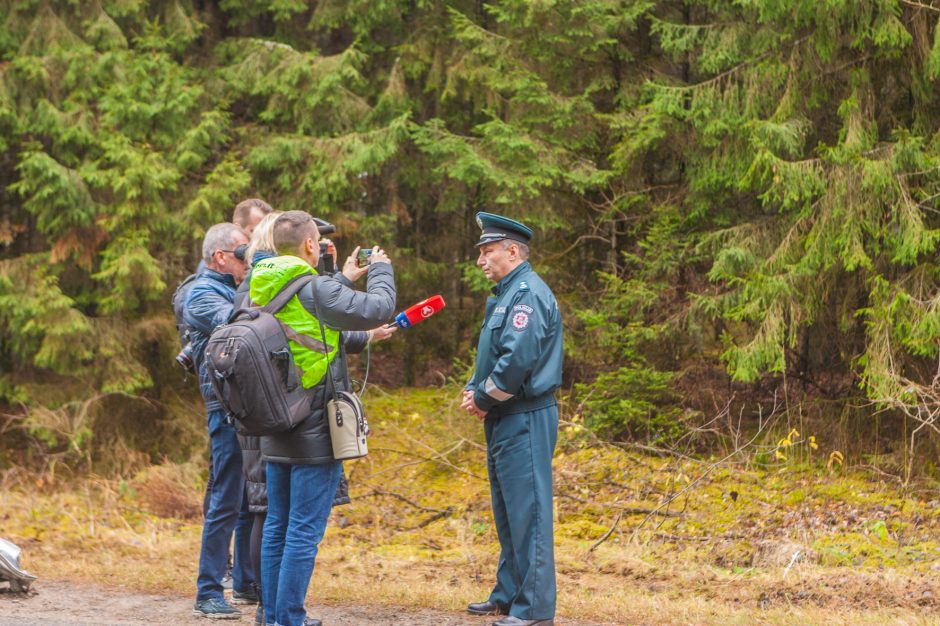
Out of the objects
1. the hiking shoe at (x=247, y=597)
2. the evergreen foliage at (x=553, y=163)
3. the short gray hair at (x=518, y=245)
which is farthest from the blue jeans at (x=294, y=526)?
the evergreen foliage at (x=553, y=163)

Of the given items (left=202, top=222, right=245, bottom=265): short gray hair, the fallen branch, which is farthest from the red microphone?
the fallen branch

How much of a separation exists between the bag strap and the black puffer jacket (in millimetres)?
28

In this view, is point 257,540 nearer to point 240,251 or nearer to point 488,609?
point 488,609

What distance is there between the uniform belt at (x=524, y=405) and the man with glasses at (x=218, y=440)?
1.59m

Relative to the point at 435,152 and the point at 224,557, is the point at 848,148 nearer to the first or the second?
the point at 435,152

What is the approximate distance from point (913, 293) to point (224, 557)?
6562mm

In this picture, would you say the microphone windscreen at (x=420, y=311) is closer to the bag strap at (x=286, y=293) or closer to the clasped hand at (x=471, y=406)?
the clasped hand at (x=471, y=406)

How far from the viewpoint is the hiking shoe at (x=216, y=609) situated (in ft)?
18.4

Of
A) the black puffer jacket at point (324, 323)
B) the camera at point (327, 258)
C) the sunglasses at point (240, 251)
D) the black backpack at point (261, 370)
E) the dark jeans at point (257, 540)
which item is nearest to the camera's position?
the black backpack at point (261, 370)

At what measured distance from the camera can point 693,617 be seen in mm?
5496

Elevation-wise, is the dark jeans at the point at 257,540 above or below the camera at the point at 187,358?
below

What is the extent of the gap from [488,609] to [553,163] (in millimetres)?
6220

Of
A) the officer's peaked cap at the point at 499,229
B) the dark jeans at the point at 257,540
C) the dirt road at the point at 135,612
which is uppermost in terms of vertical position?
the officer's peaked cap at the point at 499,229

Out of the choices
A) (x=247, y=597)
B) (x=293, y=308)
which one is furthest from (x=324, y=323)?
(x=247, y=597)
